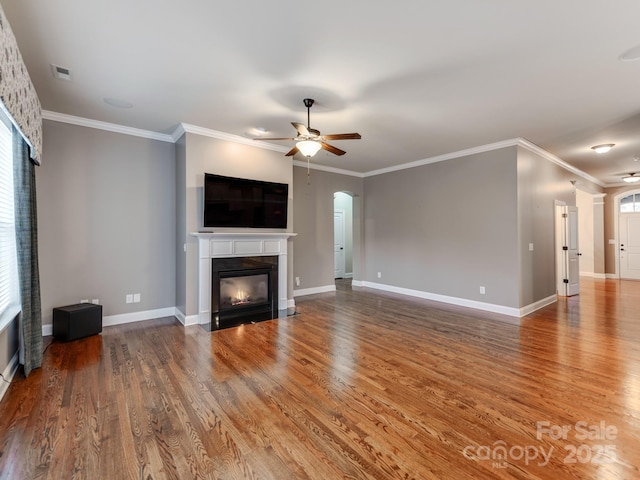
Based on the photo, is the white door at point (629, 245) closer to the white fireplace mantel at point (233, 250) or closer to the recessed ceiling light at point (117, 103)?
the white fireplace mantel at point (233, 250)

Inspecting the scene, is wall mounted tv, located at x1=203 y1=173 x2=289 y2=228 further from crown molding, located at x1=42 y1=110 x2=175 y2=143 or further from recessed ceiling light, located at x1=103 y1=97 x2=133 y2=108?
recessed ceiling light, located at x1=103 y1=97 x2=133 y2=108

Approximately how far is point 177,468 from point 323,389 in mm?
1216

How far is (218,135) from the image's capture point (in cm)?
468

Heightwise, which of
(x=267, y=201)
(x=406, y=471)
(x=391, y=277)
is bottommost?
(x=406, y=471)

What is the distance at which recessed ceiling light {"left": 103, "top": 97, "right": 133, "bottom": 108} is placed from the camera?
3566 mm

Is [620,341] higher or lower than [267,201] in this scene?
lower

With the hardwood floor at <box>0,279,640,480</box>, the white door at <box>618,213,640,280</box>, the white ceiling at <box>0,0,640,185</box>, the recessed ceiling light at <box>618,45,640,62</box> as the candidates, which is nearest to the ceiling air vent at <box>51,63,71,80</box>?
the white ceiling at <box>0,0,640,185</box>

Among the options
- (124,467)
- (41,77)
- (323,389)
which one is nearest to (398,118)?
(323,389)

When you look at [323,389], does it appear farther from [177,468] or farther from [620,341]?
[620,341]

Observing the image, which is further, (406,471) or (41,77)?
(41,77)

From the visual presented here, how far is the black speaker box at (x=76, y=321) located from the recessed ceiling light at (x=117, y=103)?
8.36ft

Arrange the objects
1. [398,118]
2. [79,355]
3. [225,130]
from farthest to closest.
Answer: [225,130], [398,118], [79,355]

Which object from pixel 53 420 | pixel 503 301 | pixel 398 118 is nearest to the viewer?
pixel 53 420

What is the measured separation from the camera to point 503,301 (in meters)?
5.12
